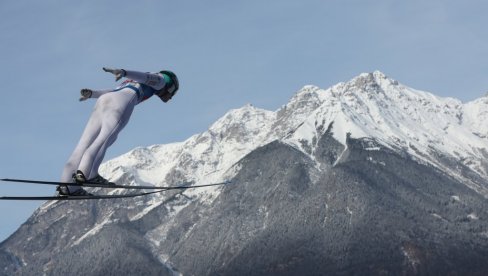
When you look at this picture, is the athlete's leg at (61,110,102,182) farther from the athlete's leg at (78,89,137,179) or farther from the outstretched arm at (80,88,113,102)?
the outstretched arm at (80,88,113,102)

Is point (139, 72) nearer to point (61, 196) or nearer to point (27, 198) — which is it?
point (61, 196)

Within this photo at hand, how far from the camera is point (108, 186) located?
1922cm

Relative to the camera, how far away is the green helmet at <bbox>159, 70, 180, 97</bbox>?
2111 centimetres

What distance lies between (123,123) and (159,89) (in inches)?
57.0

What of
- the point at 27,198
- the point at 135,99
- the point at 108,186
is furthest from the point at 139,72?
the point at 27,198

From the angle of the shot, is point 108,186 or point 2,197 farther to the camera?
point 108,186

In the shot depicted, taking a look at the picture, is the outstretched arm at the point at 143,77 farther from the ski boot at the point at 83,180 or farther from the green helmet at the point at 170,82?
the ski boot at the point at 83,180

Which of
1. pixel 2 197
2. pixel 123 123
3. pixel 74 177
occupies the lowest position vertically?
pixel 2 197

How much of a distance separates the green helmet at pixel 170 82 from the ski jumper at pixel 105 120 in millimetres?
546

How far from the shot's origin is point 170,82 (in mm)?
21203

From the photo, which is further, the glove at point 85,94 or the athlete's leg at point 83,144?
the glove at point 85,94

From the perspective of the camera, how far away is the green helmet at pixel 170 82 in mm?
21109

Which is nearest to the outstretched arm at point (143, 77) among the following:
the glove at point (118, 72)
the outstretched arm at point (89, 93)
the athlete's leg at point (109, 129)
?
the glove at point (118, 72)

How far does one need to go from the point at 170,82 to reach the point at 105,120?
2.12 m
